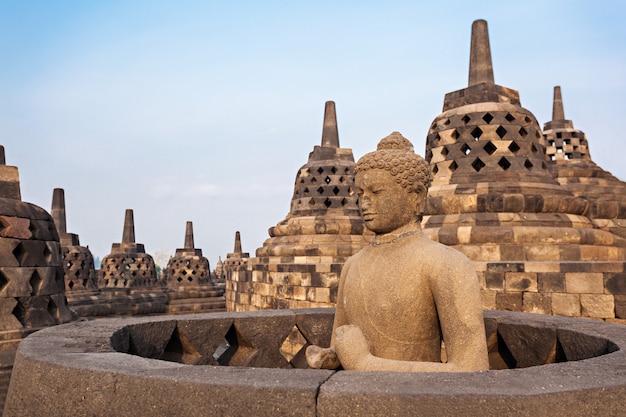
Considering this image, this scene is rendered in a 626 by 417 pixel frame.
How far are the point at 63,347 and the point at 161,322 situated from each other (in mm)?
1075

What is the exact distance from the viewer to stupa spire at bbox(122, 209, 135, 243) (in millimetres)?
21109

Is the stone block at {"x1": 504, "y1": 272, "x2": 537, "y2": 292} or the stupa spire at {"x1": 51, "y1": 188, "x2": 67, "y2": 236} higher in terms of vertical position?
the stupa spire at {"x1": 51, "y1": 188, "x2": 67, "y2": 236}

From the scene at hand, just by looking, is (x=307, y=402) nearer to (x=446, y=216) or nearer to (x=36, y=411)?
(x=36, y=411)

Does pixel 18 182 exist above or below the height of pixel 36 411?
above

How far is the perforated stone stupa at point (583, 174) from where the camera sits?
9.92 metres

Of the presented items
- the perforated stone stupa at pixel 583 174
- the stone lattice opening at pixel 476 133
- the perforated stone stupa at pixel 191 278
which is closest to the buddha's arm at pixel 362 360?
the stone lattice opening at pixel 476 133

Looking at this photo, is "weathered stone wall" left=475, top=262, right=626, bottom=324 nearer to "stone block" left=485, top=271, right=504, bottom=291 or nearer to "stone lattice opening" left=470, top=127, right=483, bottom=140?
"stone block" left=485, top=271, right=504, bottom=291

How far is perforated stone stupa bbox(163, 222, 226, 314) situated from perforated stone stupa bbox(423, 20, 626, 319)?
9.73m

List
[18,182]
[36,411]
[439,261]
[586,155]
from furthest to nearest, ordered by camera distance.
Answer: [586,155] → [18,182] → [439,261] → [36,411]

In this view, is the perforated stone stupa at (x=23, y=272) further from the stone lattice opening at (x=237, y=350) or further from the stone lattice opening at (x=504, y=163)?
the stone lattice opening at (x=504, y=163)

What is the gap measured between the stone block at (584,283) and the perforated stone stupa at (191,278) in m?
11.7

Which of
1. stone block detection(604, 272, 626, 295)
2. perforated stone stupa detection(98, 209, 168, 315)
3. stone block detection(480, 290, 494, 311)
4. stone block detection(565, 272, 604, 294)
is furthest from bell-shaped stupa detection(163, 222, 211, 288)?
stone block detection(604, 272, 626, 295)

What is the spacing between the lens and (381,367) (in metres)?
2.17

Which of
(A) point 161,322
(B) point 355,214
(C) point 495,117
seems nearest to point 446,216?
(C) point 495,117
